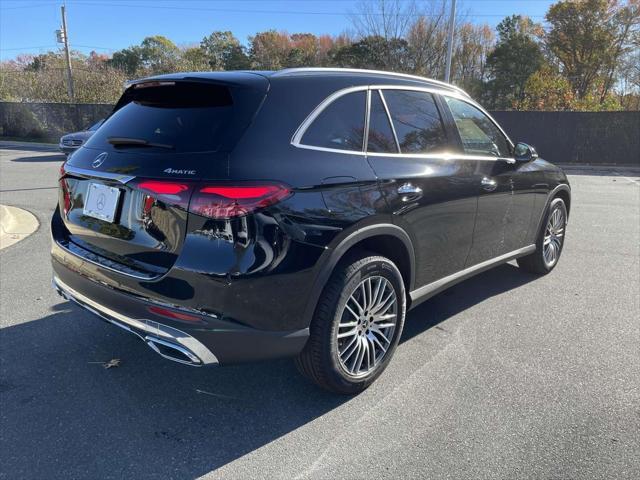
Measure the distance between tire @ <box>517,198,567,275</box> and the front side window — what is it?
1.04m

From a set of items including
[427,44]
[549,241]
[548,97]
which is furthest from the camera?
[427,44]

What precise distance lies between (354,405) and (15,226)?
18.9 ft

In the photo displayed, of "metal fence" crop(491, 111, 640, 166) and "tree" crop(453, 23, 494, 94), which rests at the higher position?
"tree" crop(453, 23, 494, 94)

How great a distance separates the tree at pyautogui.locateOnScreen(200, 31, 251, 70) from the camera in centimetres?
4366

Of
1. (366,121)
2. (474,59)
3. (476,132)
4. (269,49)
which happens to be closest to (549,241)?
(476,132)

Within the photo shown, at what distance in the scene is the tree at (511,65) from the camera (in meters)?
36.4

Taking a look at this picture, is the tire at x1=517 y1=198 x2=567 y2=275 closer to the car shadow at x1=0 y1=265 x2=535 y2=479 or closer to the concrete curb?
the car shadow at x1=0 y1=265 x2=535 y2=479

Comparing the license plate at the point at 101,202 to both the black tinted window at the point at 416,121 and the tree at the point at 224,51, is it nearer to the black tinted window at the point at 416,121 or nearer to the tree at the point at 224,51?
the black tinted window at the point at 416,121

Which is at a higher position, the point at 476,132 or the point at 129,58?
the point at 129,58

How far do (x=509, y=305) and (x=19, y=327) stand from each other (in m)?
3.96

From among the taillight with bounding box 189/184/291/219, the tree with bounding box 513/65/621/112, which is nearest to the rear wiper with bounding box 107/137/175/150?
the taillight with bounding box 189/184/291/219

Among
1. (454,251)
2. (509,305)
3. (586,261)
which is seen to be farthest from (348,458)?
(586,261)

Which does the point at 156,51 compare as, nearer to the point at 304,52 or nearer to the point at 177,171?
the point at 304,52

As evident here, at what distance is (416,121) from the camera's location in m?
3.35
